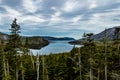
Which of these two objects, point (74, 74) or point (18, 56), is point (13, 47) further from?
point (74, 74)

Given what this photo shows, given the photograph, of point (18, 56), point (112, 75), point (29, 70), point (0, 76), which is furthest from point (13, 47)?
point (112, 75)

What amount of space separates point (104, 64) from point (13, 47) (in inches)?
951

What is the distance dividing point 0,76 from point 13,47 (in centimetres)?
1386

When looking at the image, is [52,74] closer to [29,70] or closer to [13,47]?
[29,70]

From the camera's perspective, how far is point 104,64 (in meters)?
68.7

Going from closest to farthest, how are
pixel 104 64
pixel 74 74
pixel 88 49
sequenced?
1. pixel 88 49
2. pixel 104 64
3. pixel 74 74

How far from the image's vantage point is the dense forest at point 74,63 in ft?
194

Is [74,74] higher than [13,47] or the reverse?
the reverse

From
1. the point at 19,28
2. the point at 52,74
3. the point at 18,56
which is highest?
the point at 19,28

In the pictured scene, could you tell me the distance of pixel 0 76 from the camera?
69938 millimetres

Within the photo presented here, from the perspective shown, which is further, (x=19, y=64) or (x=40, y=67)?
(x=40, y=67)

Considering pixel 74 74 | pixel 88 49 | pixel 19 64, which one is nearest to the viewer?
pixel 88 49

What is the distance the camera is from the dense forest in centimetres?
5919

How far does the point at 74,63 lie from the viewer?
75.4 metres
